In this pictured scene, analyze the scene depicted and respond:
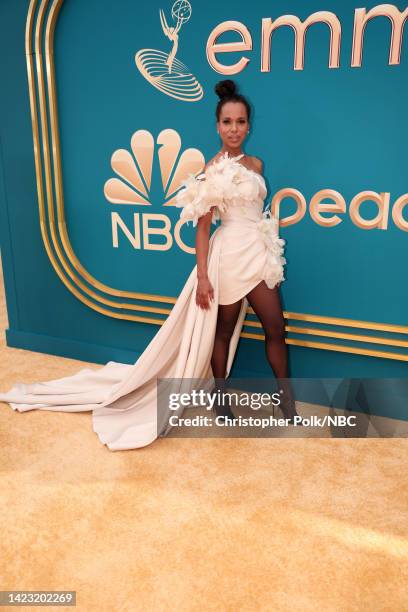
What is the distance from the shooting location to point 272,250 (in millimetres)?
2475

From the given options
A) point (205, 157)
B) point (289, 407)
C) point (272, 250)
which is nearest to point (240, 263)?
point (272, 250)

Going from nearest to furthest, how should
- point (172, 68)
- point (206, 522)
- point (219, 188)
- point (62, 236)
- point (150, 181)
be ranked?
point (206, 522), point (219, 188), point (172, 68), point (150, 181), point (62, 236)

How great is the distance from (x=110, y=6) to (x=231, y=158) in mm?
1236

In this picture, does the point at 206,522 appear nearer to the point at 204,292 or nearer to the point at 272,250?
the point at 204,292

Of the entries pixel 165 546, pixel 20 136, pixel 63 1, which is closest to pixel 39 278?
pixel 20 136

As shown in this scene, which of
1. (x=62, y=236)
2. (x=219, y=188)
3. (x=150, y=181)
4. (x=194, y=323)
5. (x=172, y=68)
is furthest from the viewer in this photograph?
(x=62, y=236)

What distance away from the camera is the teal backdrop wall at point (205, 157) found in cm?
240

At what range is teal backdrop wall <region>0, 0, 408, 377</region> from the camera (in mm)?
2398

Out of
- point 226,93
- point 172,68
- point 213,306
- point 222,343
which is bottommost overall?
point 222,343

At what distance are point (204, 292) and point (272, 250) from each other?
0.40 m

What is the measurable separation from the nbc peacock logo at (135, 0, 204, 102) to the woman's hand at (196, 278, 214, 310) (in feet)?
3.38

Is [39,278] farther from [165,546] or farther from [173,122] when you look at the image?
[165,546]

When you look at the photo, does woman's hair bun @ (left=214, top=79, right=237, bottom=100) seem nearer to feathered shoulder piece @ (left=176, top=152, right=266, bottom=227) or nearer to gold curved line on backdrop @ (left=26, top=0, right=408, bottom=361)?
feathered shoulder piece @ (left=176, top=152, right=266, bottom=227)

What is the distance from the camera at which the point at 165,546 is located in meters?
1.82
